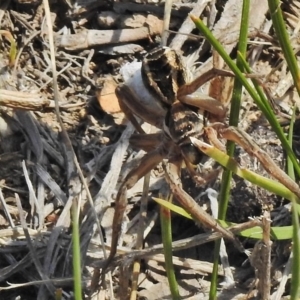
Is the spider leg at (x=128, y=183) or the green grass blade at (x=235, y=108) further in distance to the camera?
the spider leg at (x=128, y=183)

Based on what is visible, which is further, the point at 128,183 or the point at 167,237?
the point at 128,183

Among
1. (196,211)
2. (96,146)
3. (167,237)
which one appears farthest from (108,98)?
(167,237)

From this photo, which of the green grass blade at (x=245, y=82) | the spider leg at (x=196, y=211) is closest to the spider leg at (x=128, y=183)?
the spider leg at (x=196, y=211)

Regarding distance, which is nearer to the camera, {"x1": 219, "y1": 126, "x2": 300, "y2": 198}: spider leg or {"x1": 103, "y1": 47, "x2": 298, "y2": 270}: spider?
{"x1": 219, "y1": 126, "x2": 300, "y2": 198}: spider leg

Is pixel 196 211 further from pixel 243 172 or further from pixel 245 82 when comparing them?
pixel 245 82

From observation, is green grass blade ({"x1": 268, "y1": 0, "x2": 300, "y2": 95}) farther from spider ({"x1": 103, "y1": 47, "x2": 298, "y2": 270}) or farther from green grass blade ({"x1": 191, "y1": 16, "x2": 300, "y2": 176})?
spider ({"x1": 103, "y1": 47, "x2": 298, "y2": 270})

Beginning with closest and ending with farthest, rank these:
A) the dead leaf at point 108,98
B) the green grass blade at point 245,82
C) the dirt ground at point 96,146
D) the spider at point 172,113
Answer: the green grass blade at point 245,82, the spider at point 172,113, the dirt ground at point 96,146, the dead leaf at point 108,98

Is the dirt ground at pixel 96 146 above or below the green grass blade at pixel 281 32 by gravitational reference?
below

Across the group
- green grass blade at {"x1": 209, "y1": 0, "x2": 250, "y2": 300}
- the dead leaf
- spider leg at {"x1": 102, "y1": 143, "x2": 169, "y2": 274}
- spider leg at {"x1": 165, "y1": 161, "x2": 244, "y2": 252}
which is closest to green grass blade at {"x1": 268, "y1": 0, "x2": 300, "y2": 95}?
green grass blade at {"x1": 209, "y1": 0, "x2": 250, "y2": 300}

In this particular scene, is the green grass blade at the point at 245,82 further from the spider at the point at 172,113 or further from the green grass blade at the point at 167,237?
the green grass blade at the point at 167,237
